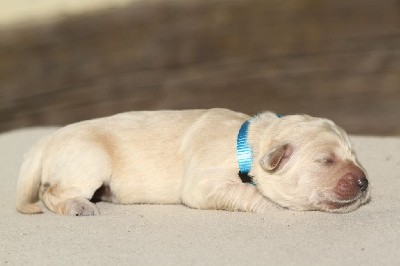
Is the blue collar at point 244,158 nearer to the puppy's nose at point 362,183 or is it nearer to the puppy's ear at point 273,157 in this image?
the puppy's ear at point 273,157

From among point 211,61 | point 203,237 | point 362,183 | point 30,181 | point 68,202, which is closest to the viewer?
point 203,237

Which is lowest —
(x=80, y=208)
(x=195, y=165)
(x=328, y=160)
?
(x=80, y=208)

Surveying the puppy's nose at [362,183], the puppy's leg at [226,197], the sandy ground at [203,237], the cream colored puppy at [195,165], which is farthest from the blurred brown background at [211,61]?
the puppy's nose at [362,183]

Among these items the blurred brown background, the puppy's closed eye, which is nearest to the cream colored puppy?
the puppy's closed eye

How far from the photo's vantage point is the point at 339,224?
194 inches

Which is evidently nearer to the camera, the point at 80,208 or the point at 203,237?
the point at 203,237

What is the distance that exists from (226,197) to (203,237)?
595 millimetres

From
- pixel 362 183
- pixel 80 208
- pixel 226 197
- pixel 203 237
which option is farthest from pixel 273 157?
pixel 80 208

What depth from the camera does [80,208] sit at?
17.8 ft

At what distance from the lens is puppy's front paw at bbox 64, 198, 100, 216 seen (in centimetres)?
541

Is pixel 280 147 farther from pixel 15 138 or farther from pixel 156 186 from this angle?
pixel 15 138

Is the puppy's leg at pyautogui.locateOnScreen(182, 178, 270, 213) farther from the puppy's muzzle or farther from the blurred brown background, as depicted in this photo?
the blurred brown background

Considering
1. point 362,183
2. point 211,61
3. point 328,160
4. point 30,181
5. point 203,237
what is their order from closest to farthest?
point 203,237, point 362,183, point 328,160, point 30,181, point 211,61

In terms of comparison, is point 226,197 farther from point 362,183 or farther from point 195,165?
point 362,183
